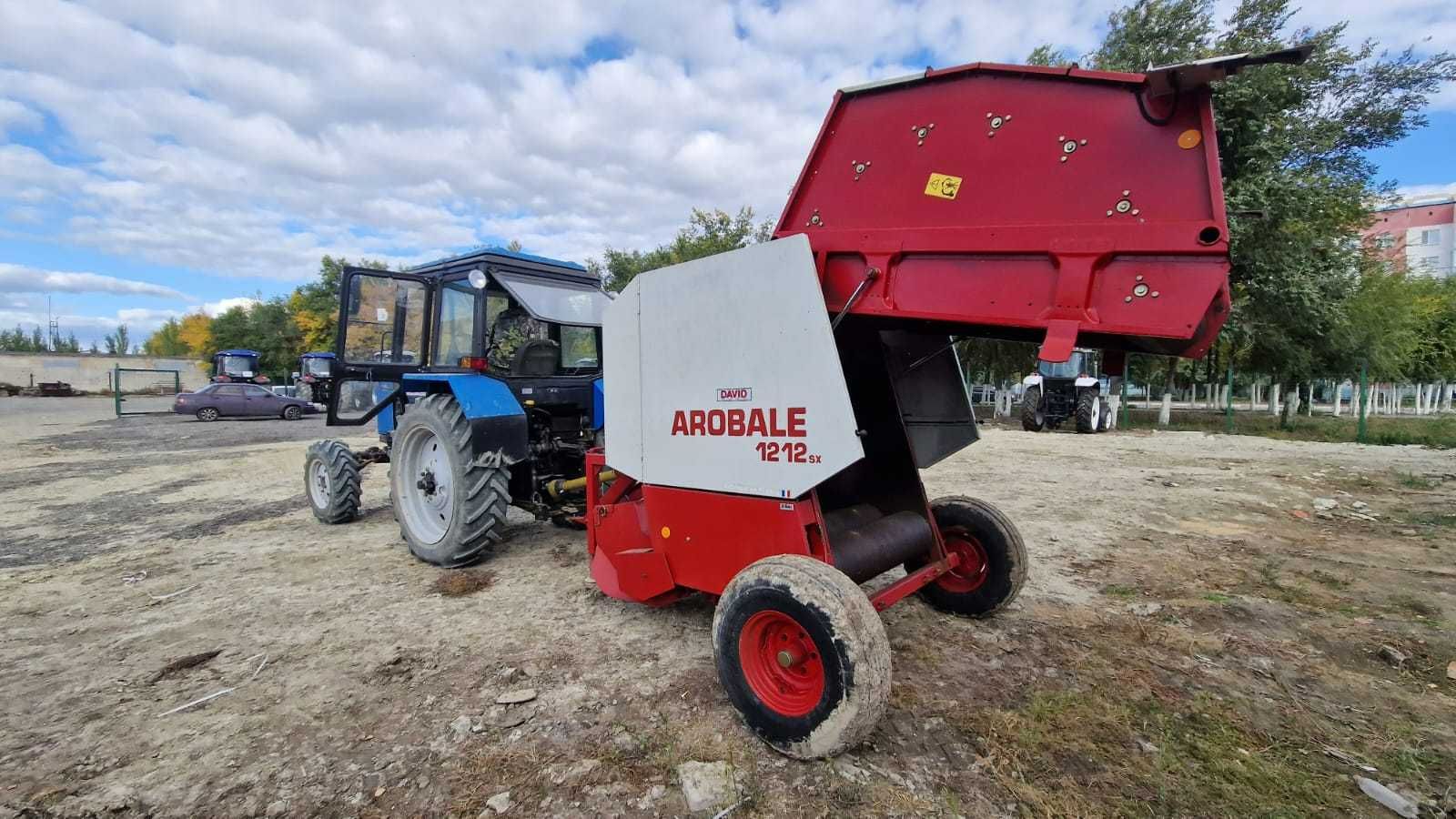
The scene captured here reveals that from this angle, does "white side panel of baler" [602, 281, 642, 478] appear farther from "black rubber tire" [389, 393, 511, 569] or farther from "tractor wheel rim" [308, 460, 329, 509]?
"tractor wheel rim" [308, 460, 329, 509]

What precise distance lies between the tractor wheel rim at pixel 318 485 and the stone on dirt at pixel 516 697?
14.5 feet

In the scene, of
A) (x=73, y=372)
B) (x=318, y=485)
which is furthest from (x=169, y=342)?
(x=318, y=485)

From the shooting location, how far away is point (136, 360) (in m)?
46.2

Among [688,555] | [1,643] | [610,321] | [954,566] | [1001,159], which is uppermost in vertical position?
[1001,159]

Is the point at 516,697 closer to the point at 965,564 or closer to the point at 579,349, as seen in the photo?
the point at 965,564

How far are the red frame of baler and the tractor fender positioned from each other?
47.6 inches

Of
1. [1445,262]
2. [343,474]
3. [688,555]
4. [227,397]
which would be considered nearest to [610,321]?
[688,555]

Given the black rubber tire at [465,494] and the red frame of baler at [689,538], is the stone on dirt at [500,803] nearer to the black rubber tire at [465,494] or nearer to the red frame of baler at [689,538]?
the red frame of baler at [689,538]

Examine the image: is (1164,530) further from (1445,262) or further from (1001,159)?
(1445,262)

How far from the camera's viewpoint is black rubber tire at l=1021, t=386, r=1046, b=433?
56.2 feet

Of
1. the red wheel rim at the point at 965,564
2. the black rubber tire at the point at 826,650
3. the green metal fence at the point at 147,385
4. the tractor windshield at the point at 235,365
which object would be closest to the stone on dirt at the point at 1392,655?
the red wheel rim at the point at 965,564

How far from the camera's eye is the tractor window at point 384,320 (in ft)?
17.2

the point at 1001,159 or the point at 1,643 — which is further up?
the point at 1001,159

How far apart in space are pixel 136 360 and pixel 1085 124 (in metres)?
62.8
